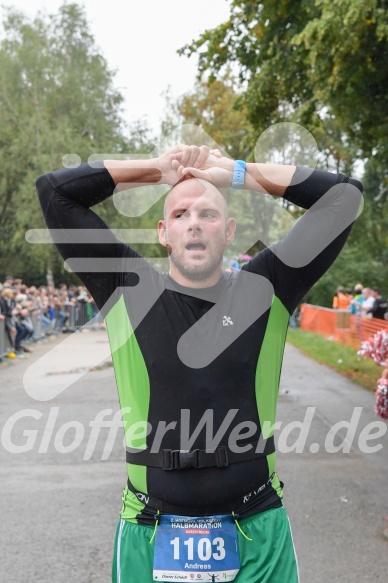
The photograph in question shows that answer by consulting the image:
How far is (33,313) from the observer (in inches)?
938

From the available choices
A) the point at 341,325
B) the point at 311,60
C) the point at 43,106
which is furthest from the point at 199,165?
the point at 43,106

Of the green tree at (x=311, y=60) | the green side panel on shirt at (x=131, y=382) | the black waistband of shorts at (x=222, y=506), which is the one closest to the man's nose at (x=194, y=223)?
the green side panel on shirt at (x=131, y=382)

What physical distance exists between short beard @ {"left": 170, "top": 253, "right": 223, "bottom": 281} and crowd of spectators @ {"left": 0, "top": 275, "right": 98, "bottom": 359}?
34.0ft

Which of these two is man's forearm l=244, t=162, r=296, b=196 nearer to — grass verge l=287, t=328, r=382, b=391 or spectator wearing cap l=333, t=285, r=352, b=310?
grass verge l=287, t=328, r=382, b=391

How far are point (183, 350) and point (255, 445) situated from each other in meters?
0.39

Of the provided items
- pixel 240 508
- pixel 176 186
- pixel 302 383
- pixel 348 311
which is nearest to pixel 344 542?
pixel 240 508

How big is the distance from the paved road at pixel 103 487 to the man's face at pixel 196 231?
297 centimetres

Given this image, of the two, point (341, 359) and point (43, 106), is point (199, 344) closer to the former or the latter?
point (341, 359)

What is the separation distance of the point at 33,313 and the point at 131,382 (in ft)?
70.1

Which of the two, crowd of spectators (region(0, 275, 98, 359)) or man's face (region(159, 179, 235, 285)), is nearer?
man's face (region(159, 179, 235, 285))

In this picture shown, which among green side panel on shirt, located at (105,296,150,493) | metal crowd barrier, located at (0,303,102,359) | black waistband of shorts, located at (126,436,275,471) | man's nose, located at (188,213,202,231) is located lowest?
metal crowd barrier, located at (0,303,102,359)

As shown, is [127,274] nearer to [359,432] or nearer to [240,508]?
[240,508]

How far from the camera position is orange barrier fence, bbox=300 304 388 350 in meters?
18.8

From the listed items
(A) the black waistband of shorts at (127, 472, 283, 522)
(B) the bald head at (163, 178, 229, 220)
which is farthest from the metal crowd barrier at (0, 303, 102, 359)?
(A) the black waistband of shorts at (127, 472, 283, 522)
